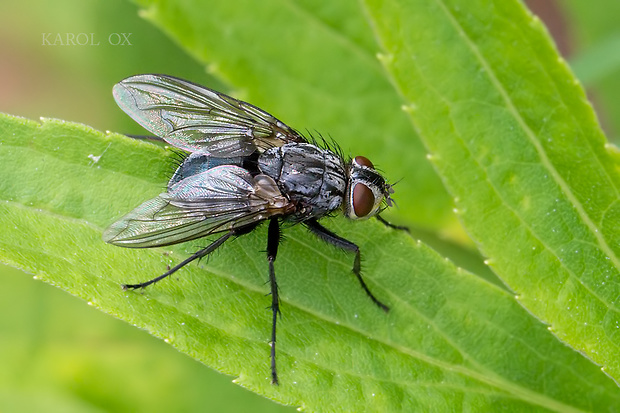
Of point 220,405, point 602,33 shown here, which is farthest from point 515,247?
point 602,33

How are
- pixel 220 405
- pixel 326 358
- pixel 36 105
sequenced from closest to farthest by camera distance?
pixel 326 358, pixel 220 405, pixel 36 105

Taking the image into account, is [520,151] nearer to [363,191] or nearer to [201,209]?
[363,191]

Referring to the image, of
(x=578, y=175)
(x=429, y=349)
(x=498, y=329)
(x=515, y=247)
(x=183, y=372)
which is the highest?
(x=578, y=175)

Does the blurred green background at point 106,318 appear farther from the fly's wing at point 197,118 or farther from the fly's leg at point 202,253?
the fly's wing at point 197,118

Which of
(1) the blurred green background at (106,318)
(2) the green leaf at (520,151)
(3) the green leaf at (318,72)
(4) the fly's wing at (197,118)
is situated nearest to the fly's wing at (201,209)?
(4) the fly's wing at (197,118)

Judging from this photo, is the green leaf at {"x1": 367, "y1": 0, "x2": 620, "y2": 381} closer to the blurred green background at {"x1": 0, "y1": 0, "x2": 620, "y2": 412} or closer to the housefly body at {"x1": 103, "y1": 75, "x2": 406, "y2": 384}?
the housefly body at {"x1": 103, "y1": 75, "x2": 406, "y2": 384}

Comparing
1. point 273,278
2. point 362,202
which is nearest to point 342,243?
point 362,202

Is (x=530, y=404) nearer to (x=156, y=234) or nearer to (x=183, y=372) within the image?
(x=156, y=234)
